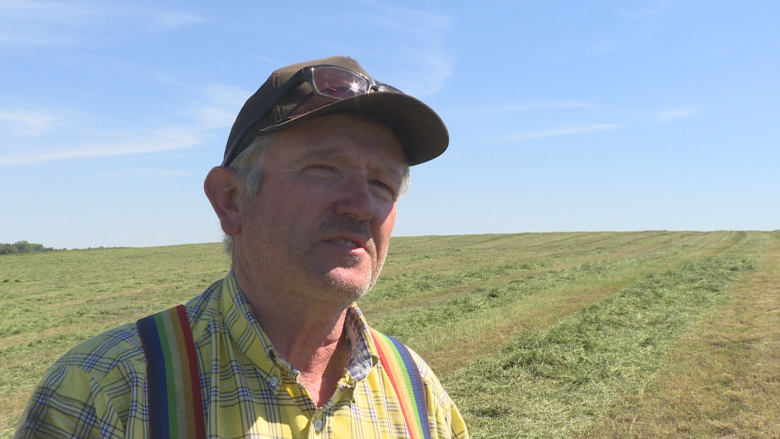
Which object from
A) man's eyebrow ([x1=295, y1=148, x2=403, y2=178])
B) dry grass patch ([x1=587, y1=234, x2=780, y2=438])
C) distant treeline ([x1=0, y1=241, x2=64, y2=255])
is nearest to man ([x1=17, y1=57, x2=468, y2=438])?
man's eyebrow ([x1=295, y1=148, x2=403, y2=178])

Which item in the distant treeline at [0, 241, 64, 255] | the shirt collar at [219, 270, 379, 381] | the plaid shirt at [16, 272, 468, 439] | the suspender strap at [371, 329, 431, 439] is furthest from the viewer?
the distant treeline at [0, 241, 64, 255]

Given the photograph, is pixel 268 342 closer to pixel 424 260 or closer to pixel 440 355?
pixel 440 355

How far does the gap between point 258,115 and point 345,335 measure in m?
0.79

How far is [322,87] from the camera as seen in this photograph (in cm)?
175

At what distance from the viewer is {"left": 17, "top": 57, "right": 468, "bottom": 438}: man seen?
58.0 inches

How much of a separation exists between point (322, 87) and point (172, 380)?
0.91m

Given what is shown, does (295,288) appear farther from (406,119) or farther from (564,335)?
(564,335)

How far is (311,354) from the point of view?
1.84 m

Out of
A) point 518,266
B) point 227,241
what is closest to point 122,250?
point 518,266

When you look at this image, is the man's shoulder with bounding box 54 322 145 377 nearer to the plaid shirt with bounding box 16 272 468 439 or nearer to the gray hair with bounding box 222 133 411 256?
the plaid shirt with bounding box 16 272 468 439

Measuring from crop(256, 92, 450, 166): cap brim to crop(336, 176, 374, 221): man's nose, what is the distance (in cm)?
22

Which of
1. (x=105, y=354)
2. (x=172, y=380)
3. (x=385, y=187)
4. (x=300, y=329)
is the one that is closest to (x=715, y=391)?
(x=385, y=187)

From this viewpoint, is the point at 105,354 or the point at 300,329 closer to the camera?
the point at 105,354

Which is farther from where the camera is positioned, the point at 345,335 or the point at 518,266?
the point at 518,266
